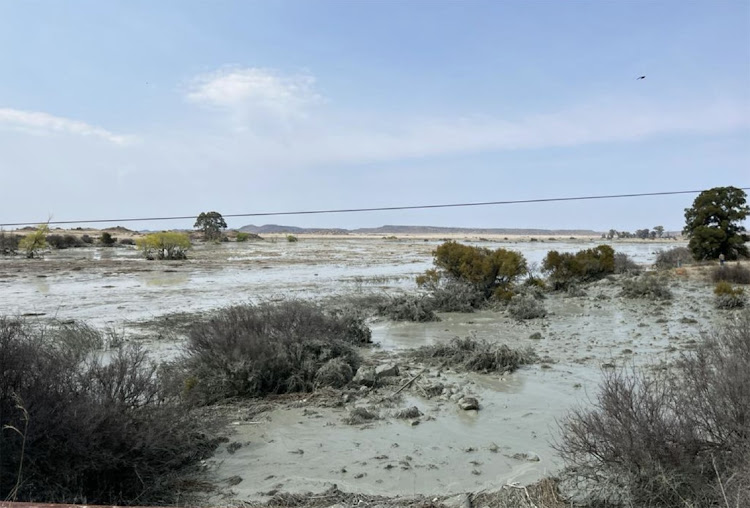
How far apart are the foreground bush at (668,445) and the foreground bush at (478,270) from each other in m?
13.7

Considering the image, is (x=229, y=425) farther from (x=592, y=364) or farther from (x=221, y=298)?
(x=221, y=298)

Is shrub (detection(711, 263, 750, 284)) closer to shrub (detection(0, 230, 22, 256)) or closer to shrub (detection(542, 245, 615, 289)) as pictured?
shrub (detection(542, 245, 615, 289))

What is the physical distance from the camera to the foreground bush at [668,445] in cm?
421

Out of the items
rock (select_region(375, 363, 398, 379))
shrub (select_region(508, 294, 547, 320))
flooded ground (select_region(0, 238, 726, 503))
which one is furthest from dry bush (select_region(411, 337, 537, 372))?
shrub (select_region(508, 294, 547, 320))

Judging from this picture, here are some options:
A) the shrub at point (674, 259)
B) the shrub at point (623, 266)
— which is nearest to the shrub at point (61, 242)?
the shrub at point (623, 266)

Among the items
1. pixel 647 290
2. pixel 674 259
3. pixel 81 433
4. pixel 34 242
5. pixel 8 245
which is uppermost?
pixel 34 242

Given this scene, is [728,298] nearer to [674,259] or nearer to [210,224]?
[674,259]

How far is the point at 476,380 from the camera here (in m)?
9.60

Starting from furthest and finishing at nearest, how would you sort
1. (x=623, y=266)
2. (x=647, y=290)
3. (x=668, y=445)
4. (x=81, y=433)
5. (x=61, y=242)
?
1. (x=61, y=242)
2. (x=623, y=266)
3. (x=647, y=290)
4. (x=81, y=433)
5. (x=668, y=445)

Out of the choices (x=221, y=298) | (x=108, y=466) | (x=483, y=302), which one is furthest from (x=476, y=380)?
(x=221, y=298)

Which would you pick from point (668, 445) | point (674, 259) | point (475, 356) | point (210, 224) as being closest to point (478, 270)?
point (475, 356)

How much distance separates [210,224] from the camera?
77.5 metres

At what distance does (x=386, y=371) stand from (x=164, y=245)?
3623 centimetres

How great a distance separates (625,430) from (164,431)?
4.39 metres
